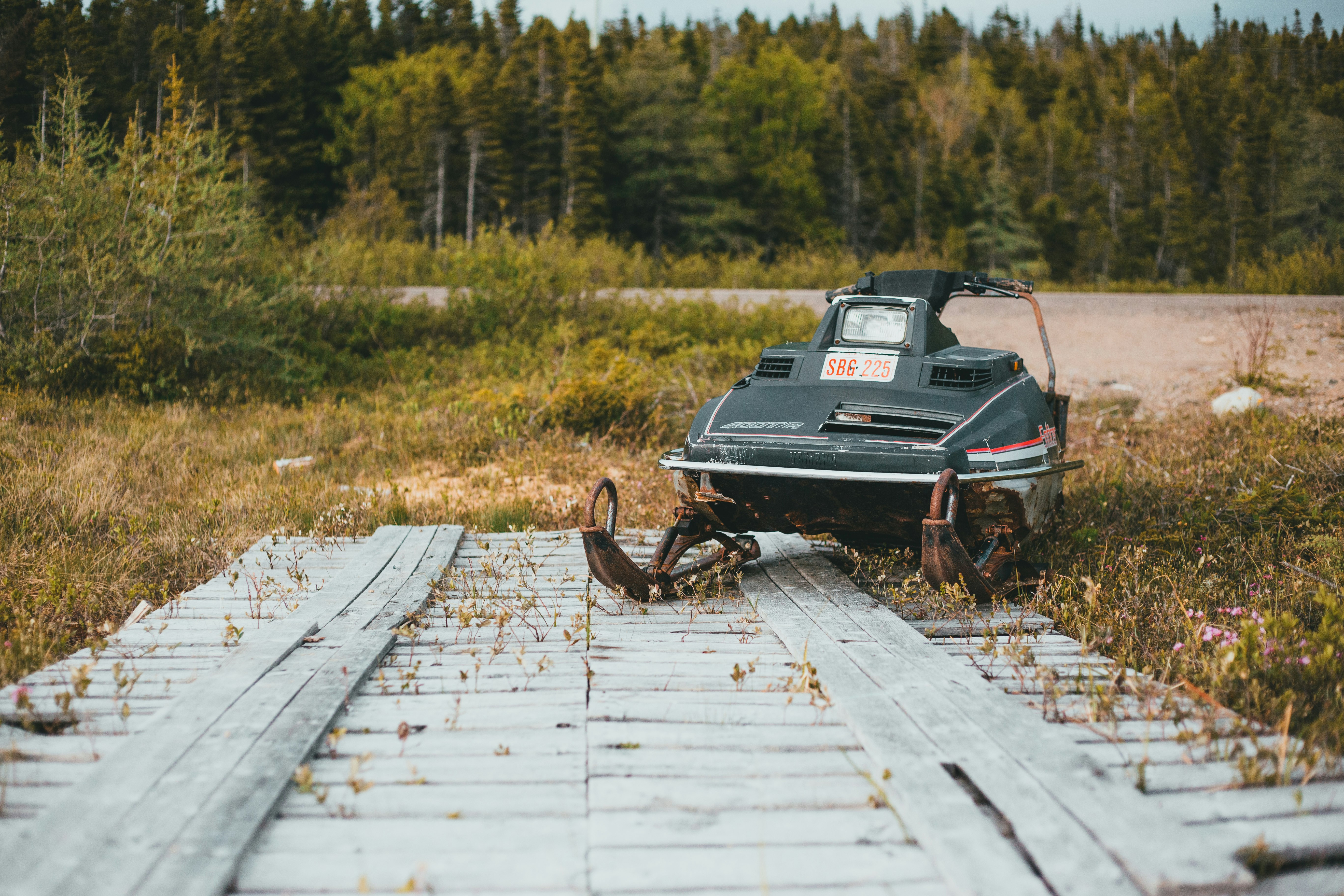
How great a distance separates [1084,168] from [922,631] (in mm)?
63019

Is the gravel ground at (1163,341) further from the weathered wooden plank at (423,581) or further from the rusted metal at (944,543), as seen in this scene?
the weathered wooden plank at (423,581)

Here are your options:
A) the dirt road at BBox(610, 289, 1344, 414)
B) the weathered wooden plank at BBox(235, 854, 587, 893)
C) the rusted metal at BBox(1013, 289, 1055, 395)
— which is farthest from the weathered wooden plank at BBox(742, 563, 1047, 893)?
the dirt road at BBox(610, 289, 1344, 414)

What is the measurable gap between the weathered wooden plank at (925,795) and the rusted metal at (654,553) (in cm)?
112

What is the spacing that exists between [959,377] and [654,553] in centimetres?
216

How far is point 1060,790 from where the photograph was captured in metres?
2.47

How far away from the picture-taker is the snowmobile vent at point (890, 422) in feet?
14.3

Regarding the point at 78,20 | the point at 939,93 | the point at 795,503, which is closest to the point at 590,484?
the point at 795,503

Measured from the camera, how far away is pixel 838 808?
8.30 feet

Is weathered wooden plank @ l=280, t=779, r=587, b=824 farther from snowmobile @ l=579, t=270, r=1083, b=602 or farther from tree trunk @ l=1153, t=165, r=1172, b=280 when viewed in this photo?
tree trunk @ l=1153, t=165, r=1172, b=280

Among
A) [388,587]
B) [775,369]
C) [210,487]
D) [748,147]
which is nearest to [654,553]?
[775,369]

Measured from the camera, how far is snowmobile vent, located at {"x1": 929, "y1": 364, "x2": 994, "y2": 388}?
15.4 feet

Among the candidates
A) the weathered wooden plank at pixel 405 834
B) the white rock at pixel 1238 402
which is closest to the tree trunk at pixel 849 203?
the white rock at pixel 1238 402

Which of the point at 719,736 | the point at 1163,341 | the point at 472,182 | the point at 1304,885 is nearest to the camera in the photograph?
the point at 1304,885

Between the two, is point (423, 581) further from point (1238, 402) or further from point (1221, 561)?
point (1238, 402)
